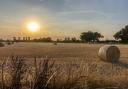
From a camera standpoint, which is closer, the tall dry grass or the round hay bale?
the tall dry grass

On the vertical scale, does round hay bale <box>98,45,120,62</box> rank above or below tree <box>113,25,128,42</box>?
below

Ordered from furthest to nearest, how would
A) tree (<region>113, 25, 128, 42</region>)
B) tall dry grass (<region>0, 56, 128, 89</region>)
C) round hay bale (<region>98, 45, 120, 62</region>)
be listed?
tree (<region>113, 25, 128, 42</region>)
round hay bale (<region>98, 45, 120, 62</region>)
tall dry grass (<region>0, 56, 128, 89</region>)

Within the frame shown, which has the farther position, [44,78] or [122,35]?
[122,35]

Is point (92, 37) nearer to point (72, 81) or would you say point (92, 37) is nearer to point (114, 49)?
point (114, 49)

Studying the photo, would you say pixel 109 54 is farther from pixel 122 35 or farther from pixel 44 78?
pixel 122 35

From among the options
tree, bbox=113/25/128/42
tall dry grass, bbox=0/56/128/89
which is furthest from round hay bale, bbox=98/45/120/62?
tree, bbox=113/25/128/42

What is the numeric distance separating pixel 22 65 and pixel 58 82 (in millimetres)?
1194

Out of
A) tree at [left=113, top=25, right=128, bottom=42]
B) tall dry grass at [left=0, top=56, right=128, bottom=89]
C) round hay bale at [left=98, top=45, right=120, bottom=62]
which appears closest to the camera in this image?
tall dry grass at [left=0, top=56, right=128, bottom=89]

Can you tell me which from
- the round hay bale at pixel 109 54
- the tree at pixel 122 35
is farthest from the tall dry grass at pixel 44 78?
the tree at pixel 122 35

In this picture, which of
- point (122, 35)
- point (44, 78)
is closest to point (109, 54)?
point (44, 78)

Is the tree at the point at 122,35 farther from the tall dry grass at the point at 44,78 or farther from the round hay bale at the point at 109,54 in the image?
the tall dry grass at the point at 44,78

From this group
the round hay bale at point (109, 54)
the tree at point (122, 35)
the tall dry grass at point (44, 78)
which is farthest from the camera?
the tree at point (122, 35)

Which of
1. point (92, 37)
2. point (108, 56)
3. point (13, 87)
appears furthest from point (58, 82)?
point (92, 37)

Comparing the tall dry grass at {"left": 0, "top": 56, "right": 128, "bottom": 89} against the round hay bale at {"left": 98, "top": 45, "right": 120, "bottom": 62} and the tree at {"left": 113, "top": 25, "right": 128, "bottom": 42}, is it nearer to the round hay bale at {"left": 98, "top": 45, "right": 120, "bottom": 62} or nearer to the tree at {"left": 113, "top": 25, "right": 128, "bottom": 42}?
the round hay bale at {"left": 98, "top": 45, "right": 120, "bottom": 62}
